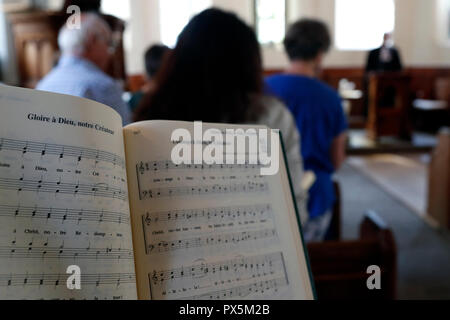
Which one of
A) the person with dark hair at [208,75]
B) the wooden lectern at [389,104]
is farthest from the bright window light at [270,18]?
the person with dark hair at [208,75]

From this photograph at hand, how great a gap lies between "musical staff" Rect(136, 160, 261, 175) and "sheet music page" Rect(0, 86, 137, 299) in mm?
53

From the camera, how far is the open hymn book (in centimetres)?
54

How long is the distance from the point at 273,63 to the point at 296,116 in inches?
305

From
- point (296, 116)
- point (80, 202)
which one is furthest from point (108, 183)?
point (296, 116)

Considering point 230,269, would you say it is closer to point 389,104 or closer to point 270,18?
point 389,104

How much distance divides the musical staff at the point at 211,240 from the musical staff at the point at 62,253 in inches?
2.0

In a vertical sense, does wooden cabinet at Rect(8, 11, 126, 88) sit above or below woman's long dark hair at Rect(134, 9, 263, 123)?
above

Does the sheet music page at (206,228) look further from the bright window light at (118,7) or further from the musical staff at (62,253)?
the bright window light at (118,7)

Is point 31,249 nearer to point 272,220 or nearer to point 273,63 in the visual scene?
point 272,220

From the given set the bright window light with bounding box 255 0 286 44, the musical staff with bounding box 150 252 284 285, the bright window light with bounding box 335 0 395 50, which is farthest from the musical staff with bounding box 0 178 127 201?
the bright window light with bounding box 335 0 395 50

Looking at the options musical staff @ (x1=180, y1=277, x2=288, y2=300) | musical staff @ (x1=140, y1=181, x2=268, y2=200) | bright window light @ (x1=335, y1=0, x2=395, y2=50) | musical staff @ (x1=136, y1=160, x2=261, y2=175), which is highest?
bright window light @ (x1=335, y1=0, x2=395, y2=50)

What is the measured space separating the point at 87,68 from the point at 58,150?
58.4 inches

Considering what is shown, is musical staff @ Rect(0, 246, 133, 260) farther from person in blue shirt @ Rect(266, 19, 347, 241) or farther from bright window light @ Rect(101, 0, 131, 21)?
bright window light @ Rect(101, 0, 131, 21)
